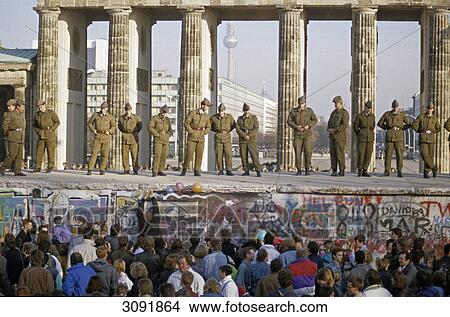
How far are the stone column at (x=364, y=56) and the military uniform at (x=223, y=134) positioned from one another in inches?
693

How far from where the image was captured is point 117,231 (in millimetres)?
20469

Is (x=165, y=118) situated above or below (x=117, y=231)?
above

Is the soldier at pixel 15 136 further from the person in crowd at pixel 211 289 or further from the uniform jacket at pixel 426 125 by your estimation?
the person in crowd at pixel 211 289

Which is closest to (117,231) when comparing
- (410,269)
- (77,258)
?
(77,258)

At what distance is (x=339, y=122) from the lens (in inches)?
1094

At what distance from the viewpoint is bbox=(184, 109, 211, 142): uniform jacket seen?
2806 centimetres

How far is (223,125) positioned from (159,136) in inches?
75.8

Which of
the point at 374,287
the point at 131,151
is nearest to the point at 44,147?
the point at 131,151

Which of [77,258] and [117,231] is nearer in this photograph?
[77,258]

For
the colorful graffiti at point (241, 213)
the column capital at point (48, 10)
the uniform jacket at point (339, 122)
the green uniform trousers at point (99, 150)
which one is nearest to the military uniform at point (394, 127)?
the uniform jacket at point (339, 122)

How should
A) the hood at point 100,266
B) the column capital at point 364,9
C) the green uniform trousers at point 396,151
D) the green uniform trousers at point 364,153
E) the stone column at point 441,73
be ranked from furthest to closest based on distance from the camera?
the column capital at point 364,9, the stone column at point 441,73, the green uniform trousers at point 364,153, the green uniform trousers at point 396,151, the hood at point 100,266

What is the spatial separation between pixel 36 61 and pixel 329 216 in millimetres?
30765

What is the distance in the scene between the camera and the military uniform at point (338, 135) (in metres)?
27.8
